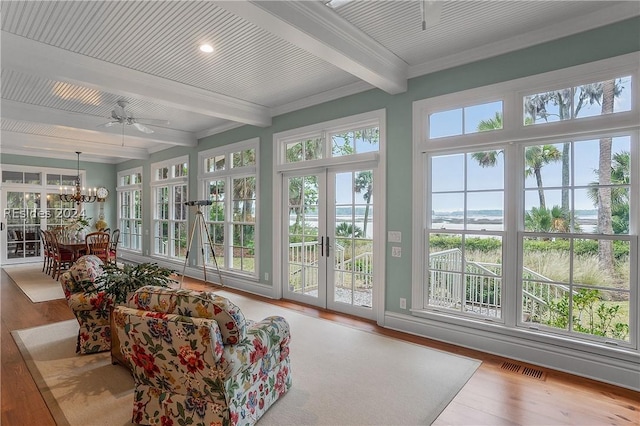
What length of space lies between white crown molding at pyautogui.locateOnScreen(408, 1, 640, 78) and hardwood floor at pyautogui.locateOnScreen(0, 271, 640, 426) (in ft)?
9.75

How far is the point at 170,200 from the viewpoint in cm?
783

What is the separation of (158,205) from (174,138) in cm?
232

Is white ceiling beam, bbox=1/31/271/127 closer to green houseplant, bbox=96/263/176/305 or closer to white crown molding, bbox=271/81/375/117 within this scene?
white crown molding, bbox=271/81/375/117

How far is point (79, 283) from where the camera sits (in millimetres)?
3264

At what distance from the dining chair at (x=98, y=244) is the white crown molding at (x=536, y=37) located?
643 centimetres

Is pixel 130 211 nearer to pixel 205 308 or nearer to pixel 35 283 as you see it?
pixel 35 283

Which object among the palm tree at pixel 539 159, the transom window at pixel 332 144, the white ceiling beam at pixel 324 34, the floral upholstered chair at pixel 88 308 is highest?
the white ceiling beam at pixel 324 34

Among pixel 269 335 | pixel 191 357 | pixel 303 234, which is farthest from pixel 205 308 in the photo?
pixel 303 234

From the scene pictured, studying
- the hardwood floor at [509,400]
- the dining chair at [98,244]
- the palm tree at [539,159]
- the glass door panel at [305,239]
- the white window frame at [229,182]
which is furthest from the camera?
the dining chair at [98,244]

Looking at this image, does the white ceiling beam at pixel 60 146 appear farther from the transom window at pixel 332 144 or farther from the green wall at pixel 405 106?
the transom window at pixel 332 144

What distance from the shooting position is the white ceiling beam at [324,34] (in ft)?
7.95

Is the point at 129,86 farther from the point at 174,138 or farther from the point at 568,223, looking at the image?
the point at 568,223

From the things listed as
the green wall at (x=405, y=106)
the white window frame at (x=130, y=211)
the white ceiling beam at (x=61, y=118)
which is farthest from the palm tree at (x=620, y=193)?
the white window frame at (x=130, y=211)

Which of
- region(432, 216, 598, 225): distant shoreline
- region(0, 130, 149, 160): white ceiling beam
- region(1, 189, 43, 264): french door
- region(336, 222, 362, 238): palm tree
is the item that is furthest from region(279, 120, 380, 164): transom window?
region(1, 189, 43, 264): french door
